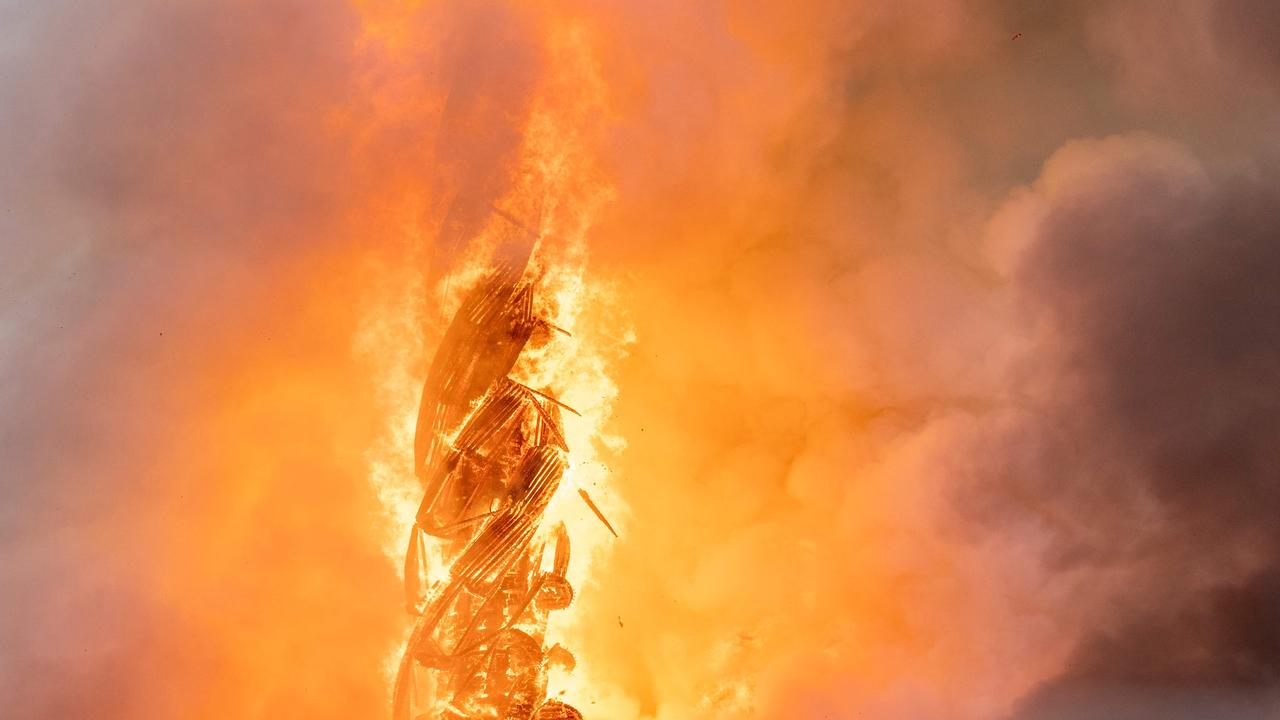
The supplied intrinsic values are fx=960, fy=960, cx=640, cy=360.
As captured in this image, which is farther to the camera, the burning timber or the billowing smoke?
the billowing smoke

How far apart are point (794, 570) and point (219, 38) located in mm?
7517

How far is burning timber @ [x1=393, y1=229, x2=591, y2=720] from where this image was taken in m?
7.18

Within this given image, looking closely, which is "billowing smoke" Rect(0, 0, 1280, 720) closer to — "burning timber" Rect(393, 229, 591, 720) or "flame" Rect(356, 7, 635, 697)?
"flame" Rect(356, 7, 635, 697)

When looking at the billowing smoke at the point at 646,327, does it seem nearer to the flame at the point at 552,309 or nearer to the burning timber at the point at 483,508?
the flame at the point at 552,309

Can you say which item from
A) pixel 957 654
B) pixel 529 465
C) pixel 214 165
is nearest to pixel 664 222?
pixel 529 465

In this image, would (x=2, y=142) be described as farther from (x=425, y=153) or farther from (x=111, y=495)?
(x=425, y=153)

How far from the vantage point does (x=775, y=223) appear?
10.1 m

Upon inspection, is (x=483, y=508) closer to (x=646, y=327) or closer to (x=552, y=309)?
(x=552, y=309)

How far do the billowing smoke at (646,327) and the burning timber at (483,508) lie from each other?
1316 millimetres

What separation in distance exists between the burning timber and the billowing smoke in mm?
1316

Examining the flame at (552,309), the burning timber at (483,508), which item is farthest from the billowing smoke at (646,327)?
the burning timber at (483,508)

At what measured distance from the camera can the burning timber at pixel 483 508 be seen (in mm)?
7184

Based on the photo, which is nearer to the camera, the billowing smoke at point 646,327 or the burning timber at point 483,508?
the burning timber at point 483,508

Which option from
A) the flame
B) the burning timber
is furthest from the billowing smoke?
the burning timber
